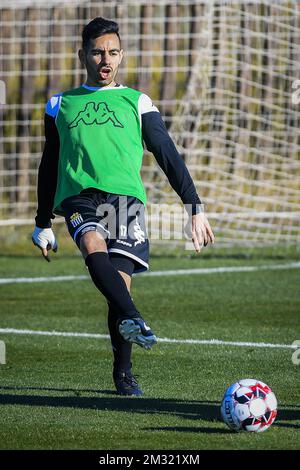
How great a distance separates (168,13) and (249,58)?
4.45 feet

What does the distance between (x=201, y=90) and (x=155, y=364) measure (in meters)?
7.90

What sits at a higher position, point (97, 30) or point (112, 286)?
point (97, 30)

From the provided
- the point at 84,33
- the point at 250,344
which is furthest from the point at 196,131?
the point at 84,33

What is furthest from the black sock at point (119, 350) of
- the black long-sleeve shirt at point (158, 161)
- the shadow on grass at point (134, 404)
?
the black long-sleeve shirt at point (158, 161)

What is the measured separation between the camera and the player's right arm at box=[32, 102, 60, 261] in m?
6.64

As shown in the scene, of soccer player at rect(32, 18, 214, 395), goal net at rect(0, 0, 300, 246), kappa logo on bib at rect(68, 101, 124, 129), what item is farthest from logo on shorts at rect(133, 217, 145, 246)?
goal net at rect(0, 0, 300, 246)

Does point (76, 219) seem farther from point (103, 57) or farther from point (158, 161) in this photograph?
point (103, 57)

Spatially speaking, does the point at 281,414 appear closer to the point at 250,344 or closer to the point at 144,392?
the point at 144,392

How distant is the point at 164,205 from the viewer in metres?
14.7

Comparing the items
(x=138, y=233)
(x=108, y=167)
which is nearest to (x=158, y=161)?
(x=108, y=167)

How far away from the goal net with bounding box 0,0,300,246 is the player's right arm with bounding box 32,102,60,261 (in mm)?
7864

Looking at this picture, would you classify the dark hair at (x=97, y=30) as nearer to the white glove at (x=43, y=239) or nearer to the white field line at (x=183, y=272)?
the white glove at (x=43, y=239)

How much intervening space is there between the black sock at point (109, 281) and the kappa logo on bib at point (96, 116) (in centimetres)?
80

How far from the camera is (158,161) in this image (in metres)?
6.48
